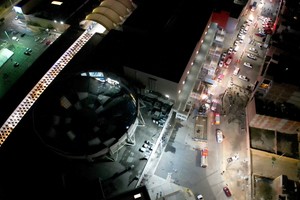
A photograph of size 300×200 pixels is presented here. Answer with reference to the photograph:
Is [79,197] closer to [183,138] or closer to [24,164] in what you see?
[24,164]

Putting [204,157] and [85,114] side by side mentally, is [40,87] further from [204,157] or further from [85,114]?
[204,157]

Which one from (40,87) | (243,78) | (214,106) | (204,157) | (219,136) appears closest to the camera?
(40,87)

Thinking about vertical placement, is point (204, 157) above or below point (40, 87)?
below

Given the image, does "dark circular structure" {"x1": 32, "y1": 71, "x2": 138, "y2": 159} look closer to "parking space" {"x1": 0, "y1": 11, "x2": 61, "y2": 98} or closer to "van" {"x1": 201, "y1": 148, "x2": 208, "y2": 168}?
"parking space" {"x1": 0, "y1": 11, "x2": 61, "y2": 98}

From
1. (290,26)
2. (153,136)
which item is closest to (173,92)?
(153,136)

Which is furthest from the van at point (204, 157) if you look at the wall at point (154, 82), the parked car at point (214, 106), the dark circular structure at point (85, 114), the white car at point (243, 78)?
the white car at point (243, 78)

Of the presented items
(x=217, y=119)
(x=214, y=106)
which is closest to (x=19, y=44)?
(x=214, y=106)
